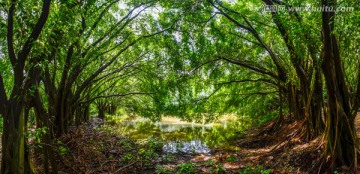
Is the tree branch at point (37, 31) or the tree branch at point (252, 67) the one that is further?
the tree branch at point (252, 67)

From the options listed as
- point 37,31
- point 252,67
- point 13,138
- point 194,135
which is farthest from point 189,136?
point 37,31

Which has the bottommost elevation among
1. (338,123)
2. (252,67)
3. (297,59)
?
(338,123)

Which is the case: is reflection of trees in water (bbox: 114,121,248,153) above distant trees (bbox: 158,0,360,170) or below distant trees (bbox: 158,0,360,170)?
below

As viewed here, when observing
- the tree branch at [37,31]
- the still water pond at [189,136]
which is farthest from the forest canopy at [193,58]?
the still water pond at [189,136]

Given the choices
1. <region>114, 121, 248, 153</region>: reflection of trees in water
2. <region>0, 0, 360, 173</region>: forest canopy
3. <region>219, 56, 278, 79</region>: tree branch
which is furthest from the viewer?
<region>114, 121, 248, 153</region>: reflection of trees in water

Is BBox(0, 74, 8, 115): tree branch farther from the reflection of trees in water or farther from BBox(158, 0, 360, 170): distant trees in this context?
the reflection of trees in water

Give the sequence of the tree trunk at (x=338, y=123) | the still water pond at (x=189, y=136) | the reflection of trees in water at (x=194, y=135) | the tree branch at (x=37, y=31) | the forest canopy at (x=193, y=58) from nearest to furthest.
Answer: the tree branch at (x=37, y=31) < the forest canopy at (x=193, y=58) < the tree trunk at (x=338, y=123) < the still water pond at (x=189, y=136) < the reflection of trees in water at (x=194, y=135)

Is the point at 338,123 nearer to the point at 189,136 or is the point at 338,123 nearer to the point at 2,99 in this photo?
the point at 2,99

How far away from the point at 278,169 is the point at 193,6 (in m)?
4.78

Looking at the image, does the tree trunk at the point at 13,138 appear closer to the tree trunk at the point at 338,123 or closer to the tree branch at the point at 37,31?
the tree branch at the point at 37,31

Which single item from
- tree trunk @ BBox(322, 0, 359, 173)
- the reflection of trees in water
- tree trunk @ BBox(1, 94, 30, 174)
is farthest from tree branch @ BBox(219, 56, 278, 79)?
tree trunk @ BBox(1, 94, 30, 174)

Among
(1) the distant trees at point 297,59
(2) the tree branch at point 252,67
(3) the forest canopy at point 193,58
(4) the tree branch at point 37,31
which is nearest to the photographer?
(4) the tree branch at point 37,31

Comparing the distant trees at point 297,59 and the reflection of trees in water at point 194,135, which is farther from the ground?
the distant trees at point 297,59

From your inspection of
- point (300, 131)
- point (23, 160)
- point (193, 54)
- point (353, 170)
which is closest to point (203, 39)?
point (193, 54)
